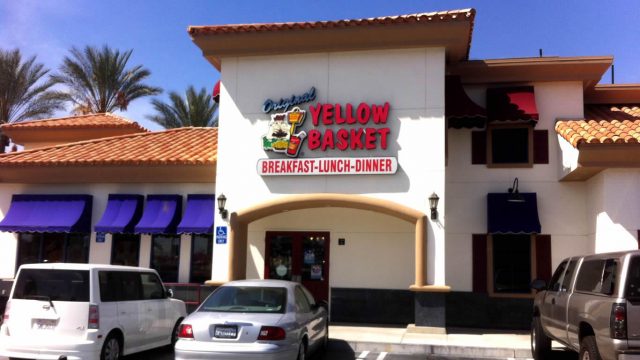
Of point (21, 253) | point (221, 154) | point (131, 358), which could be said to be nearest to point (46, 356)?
point (131, 358)

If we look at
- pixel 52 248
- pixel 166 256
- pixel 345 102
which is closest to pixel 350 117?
pixel 345 102

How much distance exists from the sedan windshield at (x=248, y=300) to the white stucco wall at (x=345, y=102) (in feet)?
17.1

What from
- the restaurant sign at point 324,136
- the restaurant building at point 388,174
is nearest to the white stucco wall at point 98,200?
the restaurant building at point 388,174

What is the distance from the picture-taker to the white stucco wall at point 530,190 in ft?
50.9

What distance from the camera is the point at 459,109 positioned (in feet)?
49.7

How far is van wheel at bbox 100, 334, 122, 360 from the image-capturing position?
9.48 meters

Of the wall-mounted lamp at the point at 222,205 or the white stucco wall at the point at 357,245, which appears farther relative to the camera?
the white stucco wall at the point at 357,245

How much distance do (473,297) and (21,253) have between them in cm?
1292

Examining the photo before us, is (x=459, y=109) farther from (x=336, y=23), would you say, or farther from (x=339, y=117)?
(x=336, y=23)

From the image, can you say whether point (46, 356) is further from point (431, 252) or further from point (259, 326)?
point (431, 252)

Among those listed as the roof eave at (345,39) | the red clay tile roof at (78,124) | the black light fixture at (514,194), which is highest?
the roof eave at (345,39)

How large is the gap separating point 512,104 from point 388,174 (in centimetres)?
398

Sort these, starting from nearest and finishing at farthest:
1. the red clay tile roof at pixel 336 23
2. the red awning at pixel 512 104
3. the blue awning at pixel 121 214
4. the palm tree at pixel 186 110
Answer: the red clay tile roof at pixel 336 23
the red awning at pixel 512 104
the blue awning at pixel 121 214
the palm tree at pixel 186 110

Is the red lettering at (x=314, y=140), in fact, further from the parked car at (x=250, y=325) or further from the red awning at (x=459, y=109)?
the parked car at (x=250, y=325)
